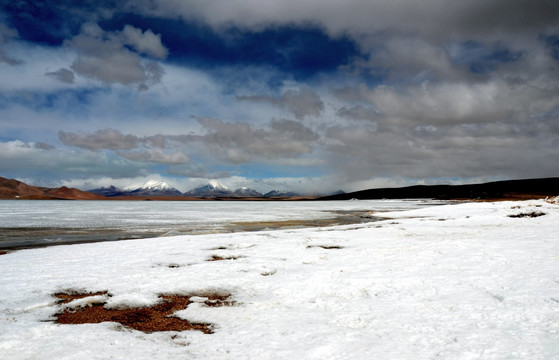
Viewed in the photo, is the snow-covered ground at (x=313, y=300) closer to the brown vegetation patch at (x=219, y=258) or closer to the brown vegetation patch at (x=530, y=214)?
the brown vegetation patch at (x=219, y=258)

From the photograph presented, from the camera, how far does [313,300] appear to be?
912cm

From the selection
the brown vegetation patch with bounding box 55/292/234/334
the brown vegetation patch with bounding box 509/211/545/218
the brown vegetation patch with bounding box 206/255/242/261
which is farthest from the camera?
the brown vegetation patch with bounding box 509/211/545/218

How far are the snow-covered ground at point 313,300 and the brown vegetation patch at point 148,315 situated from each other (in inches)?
11.6

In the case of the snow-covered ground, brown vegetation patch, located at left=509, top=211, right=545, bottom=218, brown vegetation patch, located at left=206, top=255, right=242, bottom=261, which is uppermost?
brown vegetation patch, located at left=509, top=211, right=545, bottom=218

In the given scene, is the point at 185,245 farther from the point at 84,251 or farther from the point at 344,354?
the point at 344,354

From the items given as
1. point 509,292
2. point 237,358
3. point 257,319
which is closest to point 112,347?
point 237,358

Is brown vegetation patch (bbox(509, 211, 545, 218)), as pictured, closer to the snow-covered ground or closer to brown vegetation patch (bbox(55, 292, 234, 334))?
the snow-covered ground

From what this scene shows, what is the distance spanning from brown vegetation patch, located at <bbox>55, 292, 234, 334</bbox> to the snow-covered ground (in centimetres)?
30

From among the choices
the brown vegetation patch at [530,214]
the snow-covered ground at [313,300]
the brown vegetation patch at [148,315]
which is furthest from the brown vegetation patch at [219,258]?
the brown vegetation patch at [530,214]

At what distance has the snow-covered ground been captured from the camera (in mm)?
6094

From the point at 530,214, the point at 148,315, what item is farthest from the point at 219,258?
the point at 530,214

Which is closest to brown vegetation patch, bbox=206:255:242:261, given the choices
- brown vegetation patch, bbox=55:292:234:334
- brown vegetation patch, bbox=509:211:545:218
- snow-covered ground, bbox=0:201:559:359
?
snow-covered ground, bbox=0:201:559:359

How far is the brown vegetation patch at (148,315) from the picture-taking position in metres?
7.60

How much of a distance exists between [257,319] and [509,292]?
640cm
